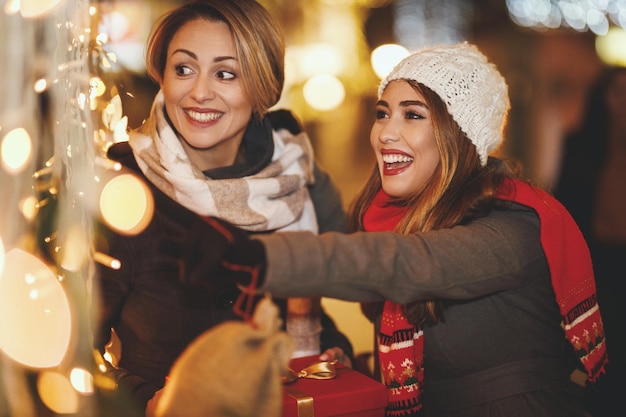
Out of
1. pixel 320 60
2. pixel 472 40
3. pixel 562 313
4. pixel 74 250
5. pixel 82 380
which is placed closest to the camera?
pixel 82 380

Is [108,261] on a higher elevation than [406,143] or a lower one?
lower

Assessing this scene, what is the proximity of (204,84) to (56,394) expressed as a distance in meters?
0.96

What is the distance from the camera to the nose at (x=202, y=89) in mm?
1886

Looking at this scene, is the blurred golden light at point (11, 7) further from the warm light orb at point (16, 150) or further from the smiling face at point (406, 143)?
the smiling face at point (406, 143)

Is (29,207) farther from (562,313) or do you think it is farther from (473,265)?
(562,313)

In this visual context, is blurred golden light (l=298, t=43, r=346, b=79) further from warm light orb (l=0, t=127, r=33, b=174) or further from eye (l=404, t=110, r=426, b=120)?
warm light orb (l=0, t=127, r=33, b=174)

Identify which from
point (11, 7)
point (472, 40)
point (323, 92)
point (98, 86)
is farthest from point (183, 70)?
point (472, 40)

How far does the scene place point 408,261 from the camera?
139 centimetres

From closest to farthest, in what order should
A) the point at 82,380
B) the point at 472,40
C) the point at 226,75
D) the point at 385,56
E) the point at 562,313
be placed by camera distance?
the point at 82,380, the point at 562,313, the point at 226,75, the point at 385,56, the point at 472,40

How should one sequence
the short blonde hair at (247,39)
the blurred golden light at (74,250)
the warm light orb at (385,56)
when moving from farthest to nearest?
the warm light orb at (385,56) < the short blonde hair at (247,39) < the blurred golden light at (74,250)

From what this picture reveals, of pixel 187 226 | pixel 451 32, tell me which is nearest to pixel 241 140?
pixel 187 226

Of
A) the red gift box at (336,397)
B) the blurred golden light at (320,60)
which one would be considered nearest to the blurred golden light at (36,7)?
the red gift box at (336,397)

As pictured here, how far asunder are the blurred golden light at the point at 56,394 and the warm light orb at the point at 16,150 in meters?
0.34

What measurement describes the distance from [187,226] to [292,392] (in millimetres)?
418
